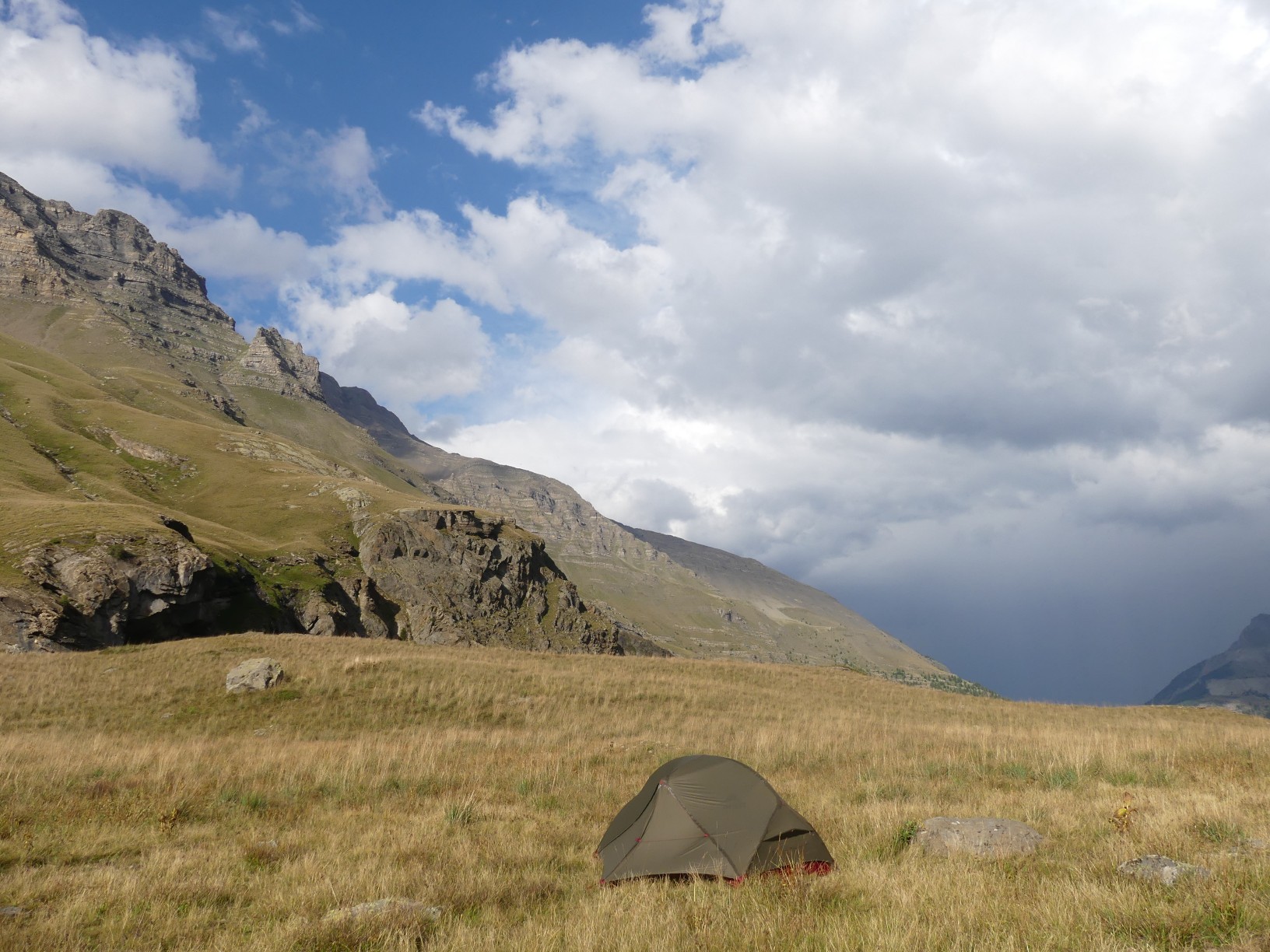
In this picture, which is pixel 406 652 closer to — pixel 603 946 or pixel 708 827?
pixel 708 827

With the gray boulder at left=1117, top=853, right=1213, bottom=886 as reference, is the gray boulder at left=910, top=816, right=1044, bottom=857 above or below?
below

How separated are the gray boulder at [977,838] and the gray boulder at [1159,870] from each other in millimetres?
1412

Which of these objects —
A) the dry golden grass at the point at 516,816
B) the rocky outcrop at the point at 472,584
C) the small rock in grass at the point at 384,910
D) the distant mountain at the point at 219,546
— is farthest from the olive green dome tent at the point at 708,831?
the rocky outcrop at the point at 472,584

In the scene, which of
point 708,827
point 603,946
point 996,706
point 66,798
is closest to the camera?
point 603,946

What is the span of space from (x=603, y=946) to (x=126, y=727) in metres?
21.8

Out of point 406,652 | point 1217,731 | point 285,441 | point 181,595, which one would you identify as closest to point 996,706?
point 1217,731

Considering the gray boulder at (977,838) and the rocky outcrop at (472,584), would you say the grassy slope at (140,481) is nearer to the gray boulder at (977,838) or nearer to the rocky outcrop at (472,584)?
the rocky outcrop at (472,584)

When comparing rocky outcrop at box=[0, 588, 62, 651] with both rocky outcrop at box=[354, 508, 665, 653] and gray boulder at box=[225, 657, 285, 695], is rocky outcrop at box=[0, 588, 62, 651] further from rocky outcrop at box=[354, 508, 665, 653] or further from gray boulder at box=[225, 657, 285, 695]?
rocky outcrop at box=[354, 508, 665, 653]

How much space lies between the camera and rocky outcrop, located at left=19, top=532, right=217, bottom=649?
3825 cm

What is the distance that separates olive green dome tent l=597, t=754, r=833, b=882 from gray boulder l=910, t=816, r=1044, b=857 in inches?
66.7

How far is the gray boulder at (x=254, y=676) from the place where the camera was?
2400 cm

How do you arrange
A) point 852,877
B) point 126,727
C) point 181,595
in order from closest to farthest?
point 852,877
point 126,727
point 181,595

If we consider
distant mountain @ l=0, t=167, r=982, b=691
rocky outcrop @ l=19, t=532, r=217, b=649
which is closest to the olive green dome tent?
distant mountain @ l=0, t=167, r=982, b=691

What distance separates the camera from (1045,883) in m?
7.48
